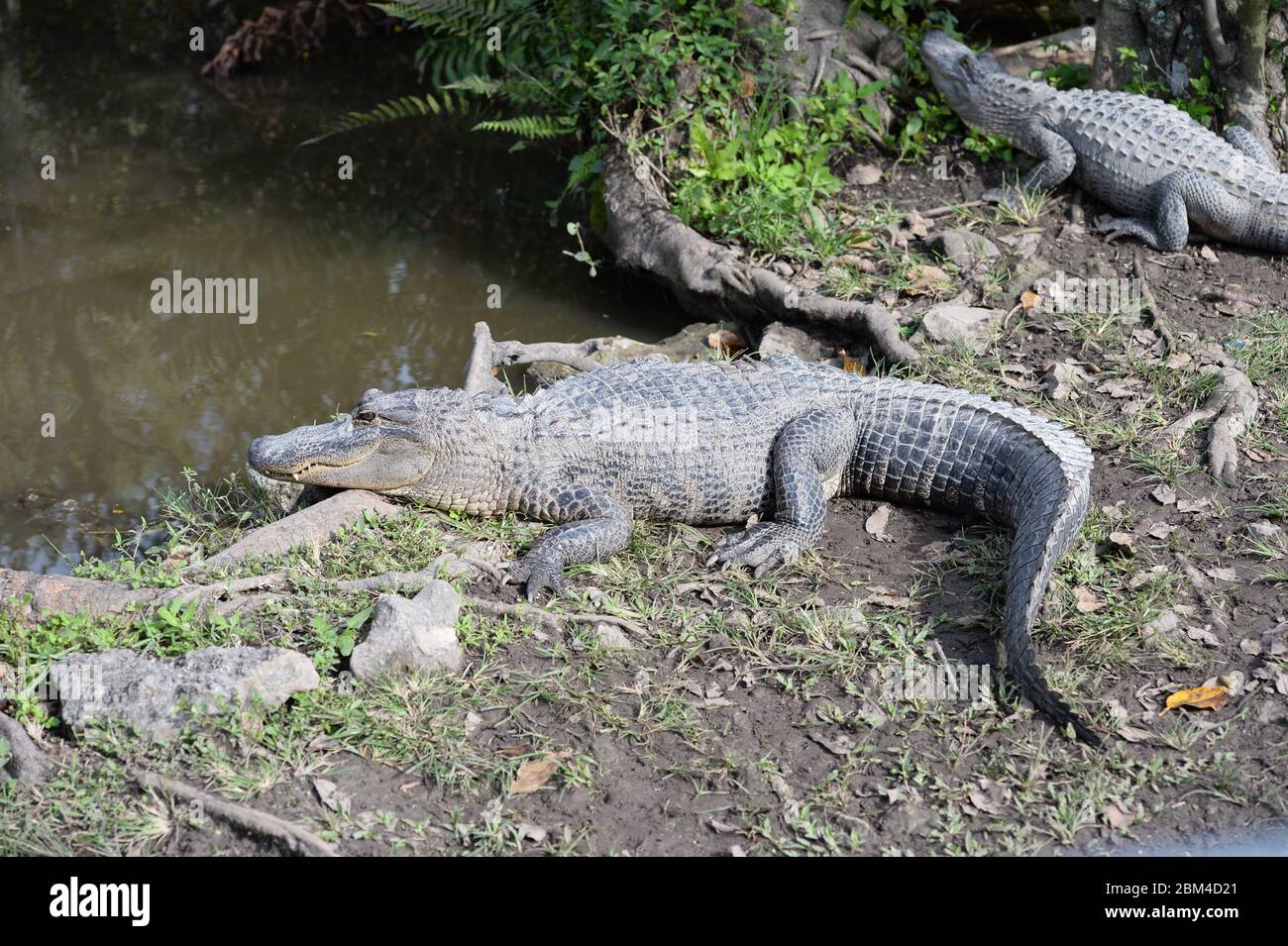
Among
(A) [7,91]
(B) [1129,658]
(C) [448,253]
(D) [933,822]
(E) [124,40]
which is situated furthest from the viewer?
(E) [124,40]

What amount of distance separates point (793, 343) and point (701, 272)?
849 millimetres

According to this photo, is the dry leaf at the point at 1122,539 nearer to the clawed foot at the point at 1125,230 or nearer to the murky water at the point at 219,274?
the clawed foot at the point at 1125,230

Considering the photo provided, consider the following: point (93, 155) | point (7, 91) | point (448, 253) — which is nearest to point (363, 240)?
point (448, 253)

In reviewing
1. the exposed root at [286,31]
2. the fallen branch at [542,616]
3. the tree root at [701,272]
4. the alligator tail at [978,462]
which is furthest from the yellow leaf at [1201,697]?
the exposed root at [286,31]

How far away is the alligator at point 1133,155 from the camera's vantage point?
6758mm

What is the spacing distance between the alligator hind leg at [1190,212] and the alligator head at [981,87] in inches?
42.3

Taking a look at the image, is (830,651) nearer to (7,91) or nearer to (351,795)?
(351,795)

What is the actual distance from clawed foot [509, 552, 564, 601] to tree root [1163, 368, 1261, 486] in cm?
281

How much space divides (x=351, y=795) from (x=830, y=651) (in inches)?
66.1

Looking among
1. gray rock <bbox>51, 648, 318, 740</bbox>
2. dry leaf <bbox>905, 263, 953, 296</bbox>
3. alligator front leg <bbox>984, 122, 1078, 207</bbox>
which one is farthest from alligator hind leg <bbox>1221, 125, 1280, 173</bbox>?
gray rock <bbox>51, 648, 318, 740</bbox>

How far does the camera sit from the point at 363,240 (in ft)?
27.8

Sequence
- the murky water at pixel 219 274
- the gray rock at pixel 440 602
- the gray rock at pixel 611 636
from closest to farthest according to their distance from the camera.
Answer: the gray rock at pixel 440 602, the gray rock at pixel 611 636, the murky water at pixel 219 274

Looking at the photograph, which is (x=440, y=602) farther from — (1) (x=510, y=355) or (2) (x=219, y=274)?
(2) (x=219, y=274)

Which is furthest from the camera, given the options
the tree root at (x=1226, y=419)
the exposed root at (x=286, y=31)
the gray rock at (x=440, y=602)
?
the exposed root at (x=286, y=31)
